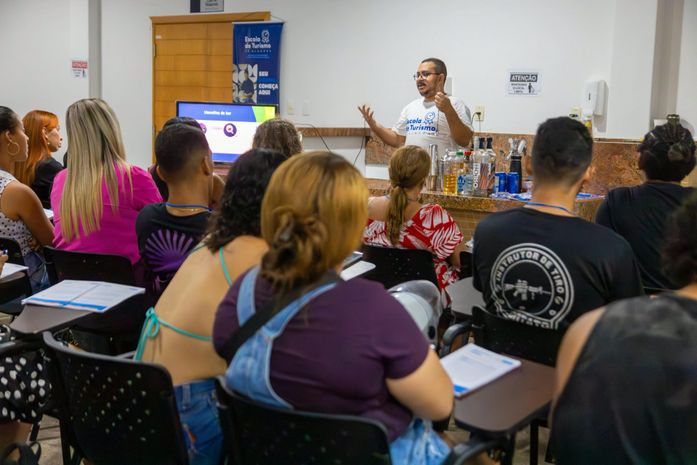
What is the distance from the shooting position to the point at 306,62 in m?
7.28

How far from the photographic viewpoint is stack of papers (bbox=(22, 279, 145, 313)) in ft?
7.20

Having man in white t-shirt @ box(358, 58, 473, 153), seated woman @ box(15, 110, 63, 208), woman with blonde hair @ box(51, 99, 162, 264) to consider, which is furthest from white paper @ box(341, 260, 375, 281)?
man in white t-shirt @ box(358, 58, 473, 153)

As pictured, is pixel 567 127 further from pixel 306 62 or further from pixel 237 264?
pixel 306 62

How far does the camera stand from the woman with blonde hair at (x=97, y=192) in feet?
9.57

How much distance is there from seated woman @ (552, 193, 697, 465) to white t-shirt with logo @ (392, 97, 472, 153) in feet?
13.4

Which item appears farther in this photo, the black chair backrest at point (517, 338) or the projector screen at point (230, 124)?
the projector screen at point (230, 124)

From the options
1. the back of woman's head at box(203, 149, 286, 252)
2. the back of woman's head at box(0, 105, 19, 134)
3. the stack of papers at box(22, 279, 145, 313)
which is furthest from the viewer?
the back of woman's head at box(0, 105, 19, 134)

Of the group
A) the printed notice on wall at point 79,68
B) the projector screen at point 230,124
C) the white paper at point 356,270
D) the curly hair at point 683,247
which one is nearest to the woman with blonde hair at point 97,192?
the white paper at point 356,270

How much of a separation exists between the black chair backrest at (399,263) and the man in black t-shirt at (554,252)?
72 cm

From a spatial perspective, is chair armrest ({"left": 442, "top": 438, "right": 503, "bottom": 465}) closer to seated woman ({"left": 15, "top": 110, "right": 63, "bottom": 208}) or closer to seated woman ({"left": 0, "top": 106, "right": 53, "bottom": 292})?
seated woman ({"left": 0, "top": 106, "right": 53, "bottom": 292})

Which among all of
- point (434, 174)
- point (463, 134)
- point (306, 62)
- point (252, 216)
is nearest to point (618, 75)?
point (463, 134)

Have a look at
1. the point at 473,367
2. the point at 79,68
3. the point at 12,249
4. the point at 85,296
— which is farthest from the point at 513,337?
the point at 79,68

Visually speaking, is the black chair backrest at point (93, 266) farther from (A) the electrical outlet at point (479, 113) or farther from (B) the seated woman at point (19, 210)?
(A) the electrical outlet at point (479, 113)

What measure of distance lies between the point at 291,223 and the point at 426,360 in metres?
0.36
